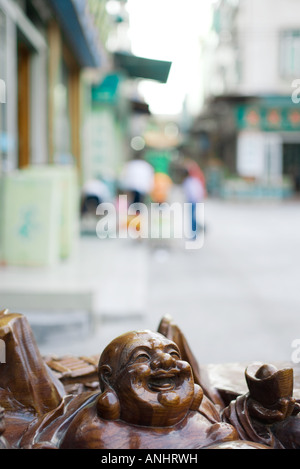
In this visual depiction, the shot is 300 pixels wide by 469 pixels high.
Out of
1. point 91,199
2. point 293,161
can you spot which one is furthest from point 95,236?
point 293,161

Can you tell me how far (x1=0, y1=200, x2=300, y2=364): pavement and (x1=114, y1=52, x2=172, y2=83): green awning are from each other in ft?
6.02

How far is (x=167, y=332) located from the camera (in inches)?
66.1

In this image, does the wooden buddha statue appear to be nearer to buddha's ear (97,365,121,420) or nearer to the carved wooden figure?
buddha's ear (97,365,121,420)

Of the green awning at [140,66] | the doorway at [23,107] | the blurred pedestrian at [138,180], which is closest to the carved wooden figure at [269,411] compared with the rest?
the green awning at [140,66]

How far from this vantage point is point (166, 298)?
6.41m

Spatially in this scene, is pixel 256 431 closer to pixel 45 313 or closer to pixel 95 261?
pixel 45 313

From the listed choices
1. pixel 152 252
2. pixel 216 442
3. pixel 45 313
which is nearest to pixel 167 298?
pixel 45 313

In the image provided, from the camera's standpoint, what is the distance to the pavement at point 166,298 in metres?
4.59

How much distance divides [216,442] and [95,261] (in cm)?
568

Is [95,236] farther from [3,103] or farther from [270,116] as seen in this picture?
[270,116]

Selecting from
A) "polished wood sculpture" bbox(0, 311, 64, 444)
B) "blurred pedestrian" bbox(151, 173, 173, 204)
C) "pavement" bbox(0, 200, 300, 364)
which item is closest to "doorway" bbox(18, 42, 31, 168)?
"pavement" bbox(0, 200, 300, 364)

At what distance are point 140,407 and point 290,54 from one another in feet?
80.1

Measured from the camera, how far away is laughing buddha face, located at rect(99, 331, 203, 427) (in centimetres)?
125

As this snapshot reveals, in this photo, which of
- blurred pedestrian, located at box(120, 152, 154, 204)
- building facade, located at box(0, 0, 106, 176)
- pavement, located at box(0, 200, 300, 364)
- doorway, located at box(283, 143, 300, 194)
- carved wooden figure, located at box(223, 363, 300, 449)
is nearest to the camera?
carved wooden figure, located at box(223, 363, 300, 449)
